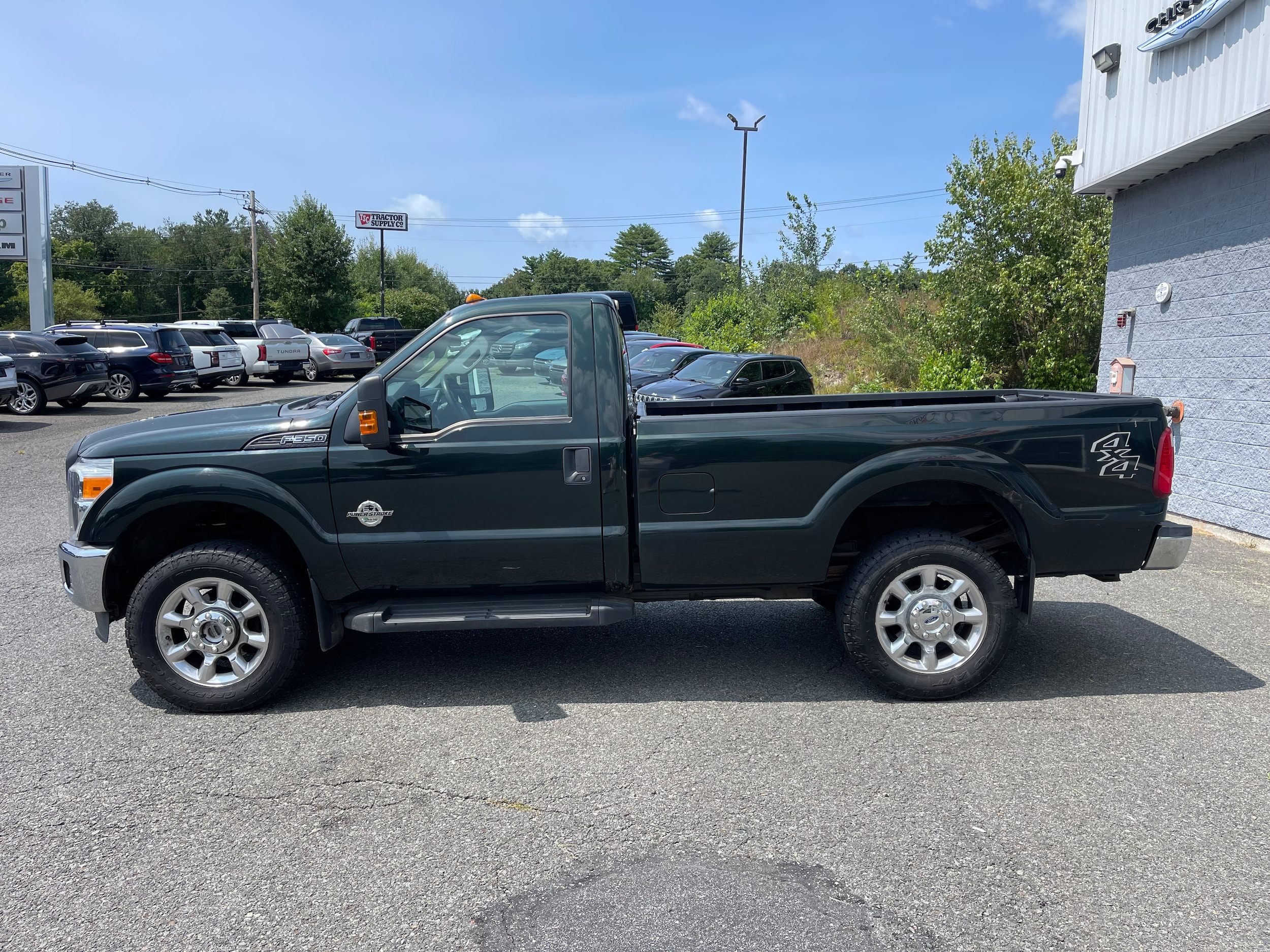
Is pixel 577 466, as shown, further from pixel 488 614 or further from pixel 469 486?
pixel 488 614

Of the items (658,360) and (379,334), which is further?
(379,334)

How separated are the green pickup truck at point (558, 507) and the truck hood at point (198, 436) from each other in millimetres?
13

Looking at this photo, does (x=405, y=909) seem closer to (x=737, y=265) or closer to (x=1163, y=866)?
(x=1163, y=866)

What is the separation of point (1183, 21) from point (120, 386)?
2125 cm

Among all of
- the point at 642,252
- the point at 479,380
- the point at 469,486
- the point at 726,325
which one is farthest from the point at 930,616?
the point at 642,252

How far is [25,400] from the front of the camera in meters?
18.7

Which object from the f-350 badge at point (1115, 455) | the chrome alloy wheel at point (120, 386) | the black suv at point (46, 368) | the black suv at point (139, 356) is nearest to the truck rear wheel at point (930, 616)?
the f-350 badge at point (1115, 455)

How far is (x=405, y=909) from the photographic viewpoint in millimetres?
3062

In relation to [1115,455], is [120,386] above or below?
below

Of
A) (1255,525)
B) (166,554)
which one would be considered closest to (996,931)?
(166,554)

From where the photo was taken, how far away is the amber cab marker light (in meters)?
4.59

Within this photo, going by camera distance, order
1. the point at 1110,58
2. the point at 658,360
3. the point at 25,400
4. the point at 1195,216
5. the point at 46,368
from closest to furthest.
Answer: the point at 1195,216 → the point at 1110,58 → the point at 46,368 → the point at 25,400 → the point at 658,360

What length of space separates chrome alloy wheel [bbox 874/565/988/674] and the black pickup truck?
29770 millimetres

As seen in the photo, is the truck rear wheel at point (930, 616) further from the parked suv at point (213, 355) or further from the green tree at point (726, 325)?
the green tree at point (726, 325)
